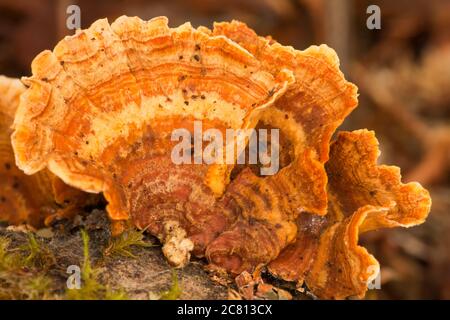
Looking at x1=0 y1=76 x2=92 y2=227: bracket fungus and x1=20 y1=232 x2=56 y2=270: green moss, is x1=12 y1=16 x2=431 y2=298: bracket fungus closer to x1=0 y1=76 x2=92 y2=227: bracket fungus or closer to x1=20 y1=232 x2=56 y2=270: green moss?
x1=20 y1=232 x2=56 y2=270: green moss

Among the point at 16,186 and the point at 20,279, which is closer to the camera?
the point at 20,279

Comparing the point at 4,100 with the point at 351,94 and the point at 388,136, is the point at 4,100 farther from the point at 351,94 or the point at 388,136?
the point at 388,136

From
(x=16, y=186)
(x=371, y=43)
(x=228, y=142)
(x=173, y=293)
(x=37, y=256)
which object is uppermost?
(x=371, y=43)

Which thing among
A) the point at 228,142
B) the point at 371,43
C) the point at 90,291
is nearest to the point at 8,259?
the point at 90,291

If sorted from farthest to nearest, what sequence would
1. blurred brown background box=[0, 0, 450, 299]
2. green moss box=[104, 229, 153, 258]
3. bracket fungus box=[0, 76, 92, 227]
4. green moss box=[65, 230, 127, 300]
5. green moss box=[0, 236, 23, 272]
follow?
blurred brown background box=[0, 0, 450, 299], bracket fungus box=[0, 76, 92, 227], green moss box=[104, 229, 153, 258], green moss box=[0, 236, 23, 272], green moss box=[65, 230, 127, 300]

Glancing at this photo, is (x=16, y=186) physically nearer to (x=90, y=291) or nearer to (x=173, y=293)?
(x=90, y=291)

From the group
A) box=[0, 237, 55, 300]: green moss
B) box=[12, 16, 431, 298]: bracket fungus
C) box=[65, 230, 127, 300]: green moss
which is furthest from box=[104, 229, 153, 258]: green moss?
box=[0, 237, 55, 300]: green moss

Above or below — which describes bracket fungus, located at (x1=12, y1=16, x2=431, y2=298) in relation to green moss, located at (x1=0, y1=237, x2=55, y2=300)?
above
